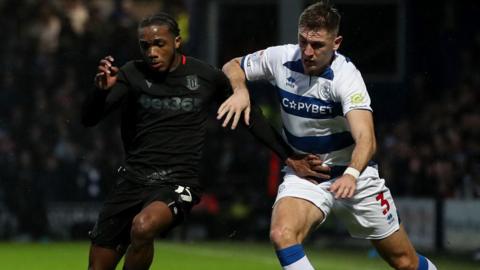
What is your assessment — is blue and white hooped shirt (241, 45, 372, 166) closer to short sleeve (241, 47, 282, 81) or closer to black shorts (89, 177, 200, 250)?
short sleeve (241, 47, 282, 81)

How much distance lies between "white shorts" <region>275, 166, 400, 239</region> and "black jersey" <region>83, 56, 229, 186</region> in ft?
2.36

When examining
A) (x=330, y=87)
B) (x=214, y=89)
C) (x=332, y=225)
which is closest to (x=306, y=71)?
(x=330, y=87)

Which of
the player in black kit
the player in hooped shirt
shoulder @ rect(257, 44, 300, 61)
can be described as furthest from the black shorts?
shoulder @ rect(257, 44, 300, 61)

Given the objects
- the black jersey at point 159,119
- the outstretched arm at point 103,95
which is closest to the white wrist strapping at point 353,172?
the black jersey at point 159,119

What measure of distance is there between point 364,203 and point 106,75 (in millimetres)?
2016

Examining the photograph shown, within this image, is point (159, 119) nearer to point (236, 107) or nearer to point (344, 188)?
point (236, 107)

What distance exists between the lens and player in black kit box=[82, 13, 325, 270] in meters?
8.70

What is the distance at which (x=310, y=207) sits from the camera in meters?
8.52

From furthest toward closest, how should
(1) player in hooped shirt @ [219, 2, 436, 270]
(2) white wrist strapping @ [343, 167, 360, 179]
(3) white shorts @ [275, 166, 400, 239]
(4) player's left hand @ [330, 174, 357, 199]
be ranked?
(3) white shorts @ [275, 166, 400, 239] → (1) player in hooped shirt @ [219, 2, 436, 270] → (2) white wrist strapping @ [343, 167, 360, 179] → (4) player's left hand @ [330, 174, 357, 199]

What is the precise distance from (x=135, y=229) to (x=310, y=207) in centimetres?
120

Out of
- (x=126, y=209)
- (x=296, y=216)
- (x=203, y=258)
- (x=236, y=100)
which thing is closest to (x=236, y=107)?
(x=236, y=100)

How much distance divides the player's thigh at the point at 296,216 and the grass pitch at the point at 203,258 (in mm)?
5021

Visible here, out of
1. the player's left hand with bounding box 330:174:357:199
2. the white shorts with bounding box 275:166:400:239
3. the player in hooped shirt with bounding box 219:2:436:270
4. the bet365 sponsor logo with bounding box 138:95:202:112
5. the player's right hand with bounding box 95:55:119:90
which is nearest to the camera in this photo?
the player's left hand with bounding box 330:174:357:199

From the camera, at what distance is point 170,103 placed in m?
8.84
